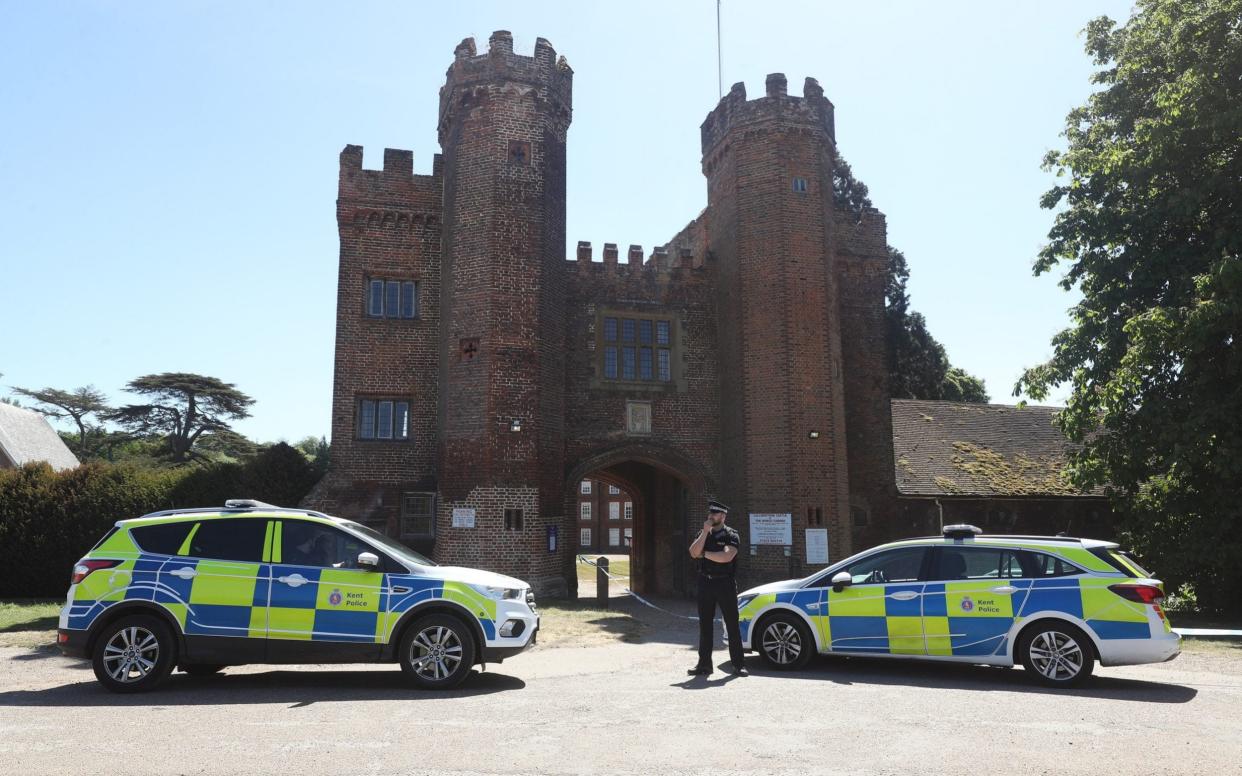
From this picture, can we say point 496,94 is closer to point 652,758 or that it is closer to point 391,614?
point 391,614

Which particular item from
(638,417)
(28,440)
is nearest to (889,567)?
(638,417)

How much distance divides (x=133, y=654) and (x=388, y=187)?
14408 mm

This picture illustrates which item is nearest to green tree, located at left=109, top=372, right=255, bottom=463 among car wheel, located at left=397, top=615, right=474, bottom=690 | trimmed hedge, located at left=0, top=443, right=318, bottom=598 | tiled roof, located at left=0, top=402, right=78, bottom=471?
tiled roof, located at left=0, top=402, right=78, bottom=471

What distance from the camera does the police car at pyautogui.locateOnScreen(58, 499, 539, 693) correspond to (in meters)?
7.55

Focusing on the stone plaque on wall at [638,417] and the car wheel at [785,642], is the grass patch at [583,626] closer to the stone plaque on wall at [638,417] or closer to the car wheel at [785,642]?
the car wheel at [785,642]

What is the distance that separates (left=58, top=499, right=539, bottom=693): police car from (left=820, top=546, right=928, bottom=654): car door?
3.30 meters

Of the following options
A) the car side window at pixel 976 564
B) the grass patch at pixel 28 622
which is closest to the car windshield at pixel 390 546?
the car side window at pixel 976 564

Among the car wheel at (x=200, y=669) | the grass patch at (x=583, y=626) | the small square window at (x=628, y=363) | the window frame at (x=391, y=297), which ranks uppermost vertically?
the window frame at (x=391, y=297)

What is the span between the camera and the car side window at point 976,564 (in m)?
8.25

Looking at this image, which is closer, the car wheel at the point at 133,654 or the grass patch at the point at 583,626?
the car wheel at the point at 133,654

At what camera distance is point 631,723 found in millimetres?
6312

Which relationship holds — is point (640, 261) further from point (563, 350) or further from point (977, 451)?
point (977, 451)

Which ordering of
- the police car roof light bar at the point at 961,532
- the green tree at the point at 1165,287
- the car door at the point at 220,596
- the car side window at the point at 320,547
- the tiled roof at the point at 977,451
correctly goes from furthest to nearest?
the tiled roof at the point at 977,451, the green tree at the point at 1165,287, the police car roof light bar at the point at 961,532, the car side window at the point at 320,547, the car door at the point at 220,596

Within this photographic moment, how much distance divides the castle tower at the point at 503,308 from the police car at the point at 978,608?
9.37 metres
